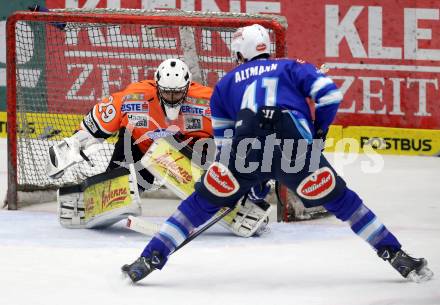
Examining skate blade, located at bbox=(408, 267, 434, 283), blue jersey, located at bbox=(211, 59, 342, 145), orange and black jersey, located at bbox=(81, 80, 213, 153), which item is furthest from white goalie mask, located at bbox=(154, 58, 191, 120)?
skate blade, located at bbox=(408, 267, 434, 283)

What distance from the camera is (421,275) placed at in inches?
282

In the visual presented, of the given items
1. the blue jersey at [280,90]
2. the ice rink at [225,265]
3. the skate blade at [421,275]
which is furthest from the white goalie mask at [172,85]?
the skate blade at [421,275]

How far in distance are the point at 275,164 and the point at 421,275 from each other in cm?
92

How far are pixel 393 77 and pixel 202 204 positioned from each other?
4.55 m

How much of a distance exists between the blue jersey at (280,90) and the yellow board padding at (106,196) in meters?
1.56

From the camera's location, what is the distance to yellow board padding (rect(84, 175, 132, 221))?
8.58 metres

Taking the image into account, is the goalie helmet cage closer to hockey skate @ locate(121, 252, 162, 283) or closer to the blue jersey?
the blue jersey

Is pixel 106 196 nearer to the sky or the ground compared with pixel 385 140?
nearer to the sky

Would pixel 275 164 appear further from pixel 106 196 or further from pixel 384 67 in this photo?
pixel 384 67

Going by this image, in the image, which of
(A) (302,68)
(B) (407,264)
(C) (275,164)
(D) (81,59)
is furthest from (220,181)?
(D) (81,59)

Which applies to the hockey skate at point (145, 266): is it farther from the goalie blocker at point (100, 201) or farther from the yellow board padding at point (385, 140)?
the yellow board padding at point (385, 140)

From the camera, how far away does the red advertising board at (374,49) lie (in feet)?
36.9

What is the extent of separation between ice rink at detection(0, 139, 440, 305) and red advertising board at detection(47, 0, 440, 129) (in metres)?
1.65

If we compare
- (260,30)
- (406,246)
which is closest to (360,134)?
(406,246)
